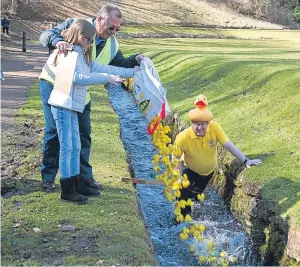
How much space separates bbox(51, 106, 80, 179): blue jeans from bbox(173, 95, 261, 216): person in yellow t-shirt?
57.7 inches

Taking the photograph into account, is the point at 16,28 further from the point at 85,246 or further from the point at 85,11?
the point at 85,246

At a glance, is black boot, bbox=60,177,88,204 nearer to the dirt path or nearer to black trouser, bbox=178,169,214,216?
black trouser, bbox=178,169,214,216

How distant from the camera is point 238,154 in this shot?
23.9 feet

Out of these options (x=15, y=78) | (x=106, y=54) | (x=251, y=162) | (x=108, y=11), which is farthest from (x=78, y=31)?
(x=15, y=78)

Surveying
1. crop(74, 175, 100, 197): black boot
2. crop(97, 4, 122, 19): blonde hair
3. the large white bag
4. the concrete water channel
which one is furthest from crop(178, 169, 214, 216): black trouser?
crop(97, 4, 122, 19): blonde hair

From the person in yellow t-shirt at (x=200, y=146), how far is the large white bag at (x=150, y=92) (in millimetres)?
428

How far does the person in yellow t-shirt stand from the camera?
6.99 m

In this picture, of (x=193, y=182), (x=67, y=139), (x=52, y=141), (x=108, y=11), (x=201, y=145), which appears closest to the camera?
(x=67, y=139)

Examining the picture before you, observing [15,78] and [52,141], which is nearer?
[52,141]

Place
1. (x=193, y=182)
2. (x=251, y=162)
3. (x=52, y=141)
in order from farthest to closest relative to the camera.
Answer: (x=251, y=162), (x=193, y=182), (x=52, y=141)

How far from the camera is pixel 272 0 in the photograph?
7281 cm

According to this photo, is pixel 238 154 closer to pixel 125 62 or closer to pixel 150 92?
pixel 150 92

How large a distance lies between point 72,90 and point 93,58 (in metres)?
0.74

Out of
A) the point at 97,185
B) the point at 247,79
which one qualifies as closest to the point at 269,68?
the point at 247,79
